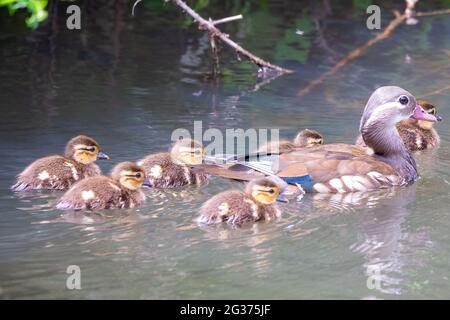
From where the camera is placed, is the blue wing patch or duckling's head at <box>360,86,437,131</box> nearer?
the blue wing patch

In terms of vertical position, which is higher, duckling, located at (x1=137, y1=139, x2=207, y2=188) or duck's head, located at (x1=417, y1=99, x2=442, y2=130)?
duck's head, located at (x1=417, y1=99, x2=442, y2=130)

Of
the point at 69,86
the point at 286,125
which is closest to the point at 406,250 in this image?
the point at 286,125

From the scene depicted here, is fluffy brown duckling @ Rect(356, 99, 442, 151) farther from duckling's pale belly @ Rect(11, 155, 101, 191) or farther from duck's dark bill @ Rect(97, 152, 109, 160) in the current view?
duckling's pale belly @ Rect(11, 155, 101, 191)

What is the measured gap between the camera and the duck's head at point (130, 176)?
631 centimetres

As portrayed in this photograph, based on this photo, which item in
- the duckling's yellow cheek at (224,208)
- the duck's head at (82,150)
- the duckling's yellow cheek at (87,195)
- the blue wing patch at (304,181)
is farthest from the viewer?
the duck's head at (82,150)

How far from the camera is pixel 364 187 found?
683 centimetres

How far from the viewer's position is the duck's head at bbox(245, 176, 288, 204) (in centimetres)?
611

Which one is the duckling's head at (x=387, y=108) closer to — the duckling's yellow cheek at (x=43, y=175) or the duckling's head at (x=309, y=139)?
the duckling's head at (x=309, y=139)

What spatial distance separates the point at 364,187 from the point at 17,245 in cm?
264

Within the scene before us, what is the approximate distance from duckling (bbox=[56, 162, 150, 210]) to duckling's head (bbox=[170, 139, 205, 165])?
641 mm

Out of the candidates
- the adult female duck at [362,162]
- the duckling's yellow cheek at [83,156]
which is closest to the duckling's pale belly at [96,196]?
the duckling's yellow cheek at [83,156]

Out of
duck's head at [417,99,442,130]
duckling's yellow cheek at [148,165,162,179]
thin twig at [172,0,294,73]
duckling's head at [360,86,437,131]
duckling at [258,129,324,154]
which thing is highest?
thin twig at [172,0,294,73]

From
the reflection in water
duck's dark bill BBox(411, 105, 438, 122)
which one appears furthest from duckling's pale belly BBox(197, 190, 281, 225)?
duck's dark bill BBox(411, 105, 438, 122)

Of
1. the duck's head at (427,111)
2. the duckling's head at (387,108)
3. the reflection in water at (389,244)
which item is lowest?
the reflection in water at (389,244)
